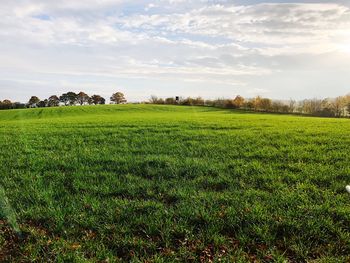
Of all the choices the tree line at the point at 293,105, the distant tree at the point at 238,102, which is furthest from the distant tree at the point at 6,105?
the distant tree at the point at 238,102

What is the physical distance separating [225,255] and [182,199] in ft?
6.64

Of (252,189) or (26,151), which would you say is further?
(26,151)

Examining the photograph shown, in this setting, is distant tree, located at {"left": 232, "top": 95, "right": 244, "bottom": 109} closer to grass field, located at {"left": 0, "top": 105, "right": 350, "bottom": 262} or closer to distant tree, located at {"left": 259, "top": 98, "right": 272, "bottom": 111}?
distant tree, located at {"left": 259, "top": 98, "right": 272, "bottom": 111}

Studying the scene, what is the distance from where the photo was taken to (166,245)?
4770mm

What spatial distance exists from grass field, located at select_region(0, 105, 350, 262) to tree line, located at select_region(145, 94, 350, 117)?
7080 cm

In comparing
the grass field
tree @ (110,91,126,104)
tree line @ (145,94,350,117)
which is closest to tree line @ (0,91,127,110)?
tree @ (110,91,126,104)

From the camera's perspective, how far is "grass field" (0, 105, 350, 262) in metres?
4.66

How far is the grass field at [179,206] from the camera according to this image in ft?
15.3

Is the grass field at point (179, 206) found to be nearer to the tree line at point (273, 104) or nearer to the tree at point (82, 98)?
the tree line at point (273, 104)

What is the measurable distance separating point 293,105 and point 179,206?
81.2 meters

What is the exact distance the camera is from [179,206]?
6016 millimetres

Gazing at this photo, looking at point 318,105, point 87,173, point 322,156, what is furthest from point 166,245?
point 318,105

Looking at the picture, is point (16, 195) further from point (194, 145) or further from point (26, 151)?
point (194, 145)

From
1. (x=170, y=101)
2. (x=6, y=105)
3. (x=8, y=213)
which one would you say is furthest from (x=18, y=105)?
(x=8, y=213)
